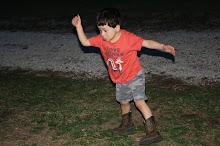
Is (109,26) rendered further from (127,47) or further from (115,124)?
(115,124)

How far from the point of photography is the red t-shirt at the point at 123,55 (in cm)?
360

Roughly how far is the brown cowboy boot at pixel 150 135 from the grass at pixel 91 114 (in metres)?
0.09

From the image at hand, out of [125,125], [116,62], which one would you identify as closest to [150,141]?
[125,125]

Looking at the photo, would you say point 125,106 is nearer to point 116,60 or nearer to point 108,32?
point 116,60

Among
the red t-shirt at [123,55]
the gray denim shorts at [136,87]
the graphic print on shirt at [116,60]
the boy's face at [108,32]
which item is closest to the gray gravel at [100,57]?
the gray denim shorts at [136,87]

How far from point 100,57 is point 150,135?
4.79 meters

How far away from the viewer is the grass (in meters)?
3.96

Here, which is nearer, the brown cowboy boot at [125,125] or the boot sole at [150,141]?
the boot sole at [150,141]

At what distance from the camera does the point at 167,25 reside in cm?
1141

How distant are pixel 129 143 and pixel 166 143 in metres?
0.47

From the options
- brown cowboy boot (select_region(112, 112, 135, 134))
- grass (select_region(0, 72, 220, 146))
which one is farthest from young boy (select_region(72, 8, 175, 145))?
grass (select_region(0, 72, 220, 146))

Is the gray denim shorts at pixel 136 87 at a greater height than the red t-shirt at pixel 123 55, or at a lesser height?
lesser

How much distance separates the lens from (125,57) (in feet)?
12.0

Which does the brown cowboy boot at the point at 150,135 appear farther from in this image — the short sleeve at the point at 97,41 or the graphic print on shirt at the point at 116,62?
the short sleeve at the point at 97,41
